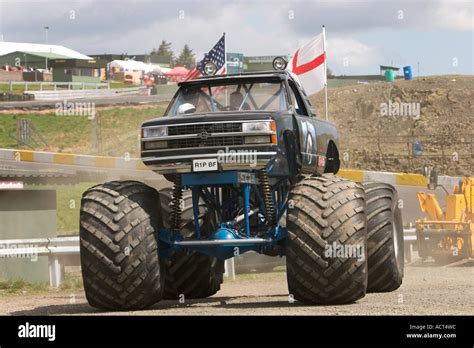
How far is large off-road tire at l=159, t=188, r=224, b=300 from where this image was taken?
13391 millimetres

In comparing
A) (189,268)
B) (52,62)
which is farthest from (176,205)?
(52,62)

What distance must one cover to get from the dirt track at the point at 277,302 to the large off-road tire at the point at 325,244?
20 cm

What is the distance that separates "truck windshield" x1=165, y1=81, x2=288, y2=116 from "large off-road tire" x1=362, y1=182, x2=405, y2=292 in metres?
1.78

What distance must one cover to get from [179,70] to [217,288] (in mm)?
70691

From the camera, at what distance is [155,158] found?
11.8 metres

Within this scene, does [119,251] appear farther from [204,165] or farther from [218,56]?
[218,56]

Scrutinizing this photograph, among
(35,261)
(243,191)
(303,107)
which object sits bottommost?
(35,261)

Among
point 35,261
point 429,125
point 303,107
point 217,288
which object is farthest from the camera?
point 429,125

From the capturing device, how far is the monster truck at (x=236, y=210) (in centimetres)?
1127

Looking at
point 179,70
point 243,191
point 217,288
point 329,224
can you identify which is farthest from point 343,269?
point 179,70

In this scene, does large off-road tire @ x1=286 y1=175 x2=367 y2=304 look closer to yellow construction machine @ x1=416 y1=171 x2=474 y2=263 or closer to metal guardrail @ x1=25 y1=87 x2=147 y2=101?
yellow construction machine @ x1=416 y1=171 x2=474 y2=263

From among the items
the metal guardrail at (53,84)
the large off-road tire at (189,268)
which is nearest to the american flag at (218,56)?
the large off-road tire at (189,268)

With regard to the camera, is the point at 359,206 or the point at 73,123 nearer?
the point at 359,206
